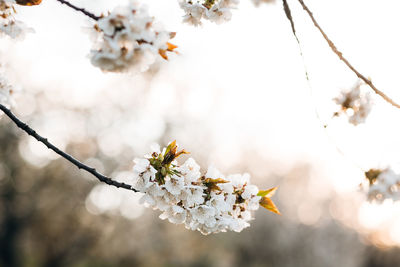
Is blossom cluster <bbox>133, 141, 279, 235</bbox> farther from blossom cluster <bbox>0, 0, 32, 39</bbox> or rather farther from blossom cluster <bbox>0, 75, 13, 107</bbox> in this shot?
blossom cluster <bbox>0, 75, 13, 107</bbox>

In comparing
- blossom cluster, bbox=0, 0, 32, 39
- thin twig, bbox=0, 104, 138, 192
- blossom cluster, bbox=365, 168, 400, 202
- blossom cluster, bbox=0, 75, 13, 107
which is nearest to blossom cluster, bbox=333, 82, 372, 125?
blossom cluster, bbox=365, 168, 400, 202

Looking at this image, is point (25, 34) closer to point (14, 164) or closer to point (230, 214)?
point (230, 214)

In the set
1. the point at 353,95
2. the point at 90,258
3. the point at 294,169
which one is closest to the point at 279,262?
the point at 294,169

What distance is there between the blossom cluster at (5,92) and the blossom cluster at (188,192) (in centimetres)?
109

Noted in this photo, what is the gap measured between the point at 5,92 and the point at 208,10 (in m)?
1.20

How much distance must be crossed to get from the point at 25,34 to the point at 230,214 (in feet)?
3.94

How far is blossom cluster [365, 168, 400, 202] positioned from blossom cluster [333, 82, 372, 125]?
0.41 m

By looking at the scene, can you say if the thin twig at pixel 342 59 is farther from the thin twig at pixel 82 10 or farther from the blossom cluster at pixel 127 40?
the thin twig at pixel 82 10

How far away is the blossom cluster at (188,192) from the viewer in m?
1.24

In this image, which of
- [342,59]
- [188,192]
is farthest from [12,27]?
[342,59]

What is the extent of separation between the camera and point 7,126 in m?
10.9

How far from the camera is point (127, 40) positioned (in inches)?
35.8

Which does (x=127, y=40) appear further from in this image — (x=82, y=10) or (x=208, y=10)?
(x=208, y=10)

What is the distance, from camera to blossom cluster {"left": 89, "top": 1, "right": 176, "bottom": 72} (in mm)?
894
